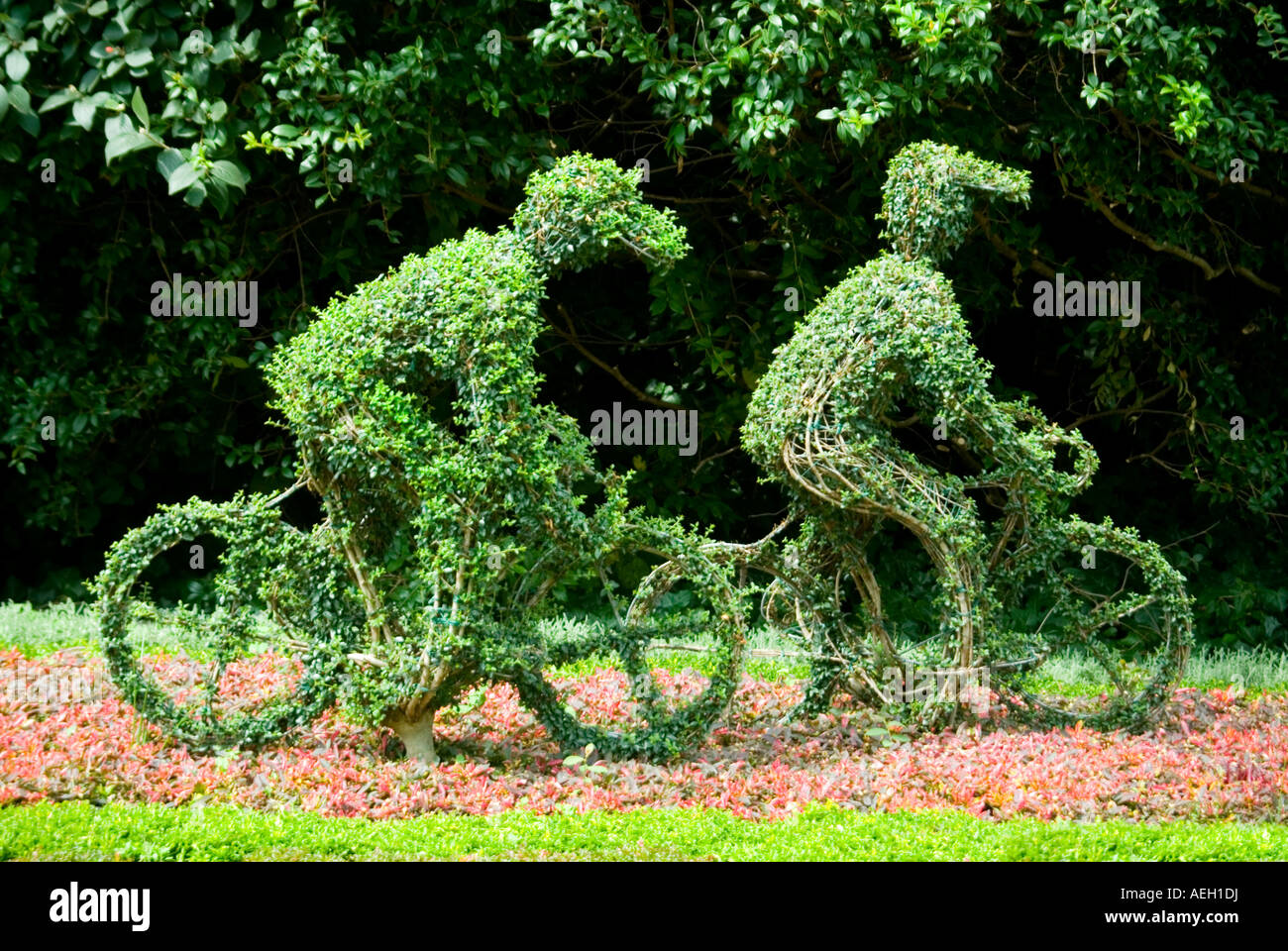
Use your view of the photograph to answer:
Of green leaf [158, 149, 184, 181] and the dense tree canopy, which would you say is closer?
green leaf [158, 149, 184, 181]

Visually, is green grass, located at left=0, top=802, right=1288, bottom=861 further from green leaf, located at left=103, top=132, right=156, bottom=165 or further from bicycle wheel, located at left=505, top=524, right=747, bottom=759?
green leaf, located at left=103, top=132, right=156, bottom=165

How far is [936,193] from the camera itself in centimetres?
671

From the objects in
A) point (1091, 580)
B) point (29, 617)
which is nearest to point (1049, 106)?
point (1091, 580)

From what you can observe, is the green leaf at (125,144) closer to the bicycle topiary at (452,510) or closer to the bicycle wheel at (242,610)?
the bicycle topiary at (452,510)

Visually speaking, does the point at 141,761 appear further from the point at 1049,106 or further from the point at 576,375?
the point at 1049,106

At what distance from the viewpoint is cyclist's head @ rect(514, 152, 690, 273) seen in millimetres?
6078

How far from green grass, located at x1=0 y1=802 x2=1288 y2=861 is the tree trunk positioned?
2.39 feet

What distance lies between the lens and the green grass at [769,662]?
27.5ft
